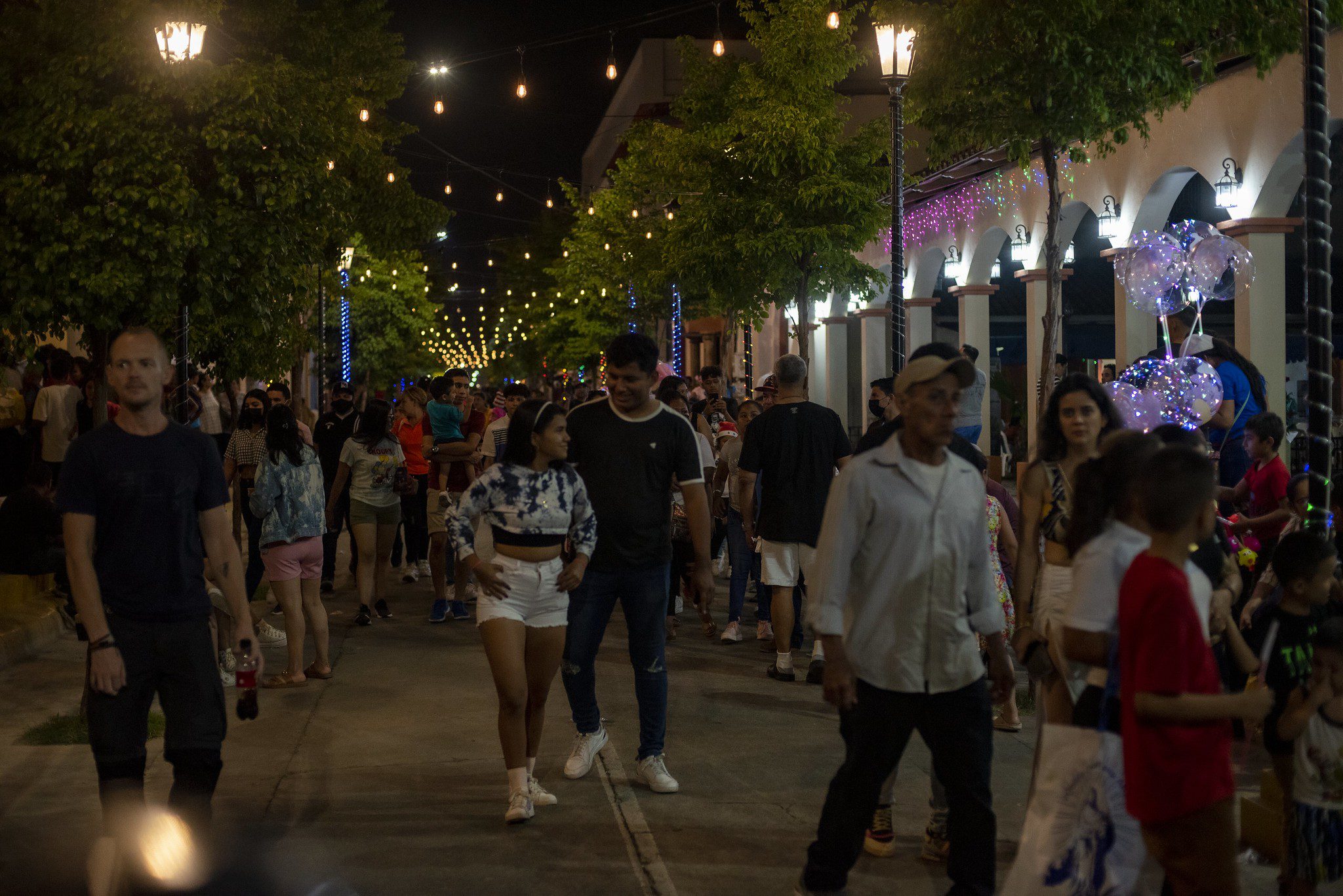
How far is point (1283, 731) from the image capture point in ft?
15.6

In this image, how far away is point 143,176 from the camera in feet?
37.3

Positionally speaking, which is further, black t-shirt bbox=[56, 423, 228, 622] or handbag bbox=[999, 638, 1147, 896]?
black t-shirt bbox=[56, 423, 228, 622]

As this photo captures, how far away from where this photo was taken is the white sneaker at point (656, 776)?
649cm

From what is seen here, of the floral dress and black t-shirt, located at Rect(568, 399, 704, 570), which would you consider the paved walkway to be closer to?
the floral dress

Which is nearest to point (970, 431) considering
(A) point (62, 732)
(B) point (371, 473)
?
(B) point (371, 473)

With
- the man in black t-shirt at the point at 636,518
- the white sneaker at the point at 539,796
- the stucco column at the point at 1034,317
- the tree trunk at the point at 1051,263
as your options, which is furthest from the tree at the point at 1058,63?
the stucco column at the point at 1034,317

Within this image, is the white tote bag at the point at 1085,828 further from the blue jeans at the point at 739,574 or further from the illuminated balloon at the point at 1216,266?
the blue jeans at the point at 739,574

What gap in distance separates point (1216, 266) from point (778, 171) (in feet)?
43.8

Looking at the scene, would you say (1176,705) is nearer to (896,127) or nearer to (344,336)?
Result: (896,127)

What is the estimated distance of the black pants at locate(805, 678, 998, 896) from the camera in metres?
4.34

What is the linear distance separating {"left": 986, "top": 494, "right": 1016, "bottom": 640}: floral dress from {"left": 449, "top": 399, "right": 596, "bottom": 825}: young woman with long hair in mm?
2355

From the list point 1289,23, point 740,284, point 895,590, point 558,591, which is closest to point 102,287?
point 558,591

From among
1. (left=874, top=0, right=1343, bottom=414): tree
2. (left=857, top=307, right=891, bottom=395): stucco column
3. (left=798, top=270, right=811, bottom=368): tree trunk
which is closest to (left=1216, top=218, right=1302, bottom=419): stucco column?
(left=874, top=0, right=1343, bottom=414): tree

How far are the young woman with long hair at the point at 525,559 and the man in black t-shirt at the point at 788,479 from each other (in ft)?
9.75
